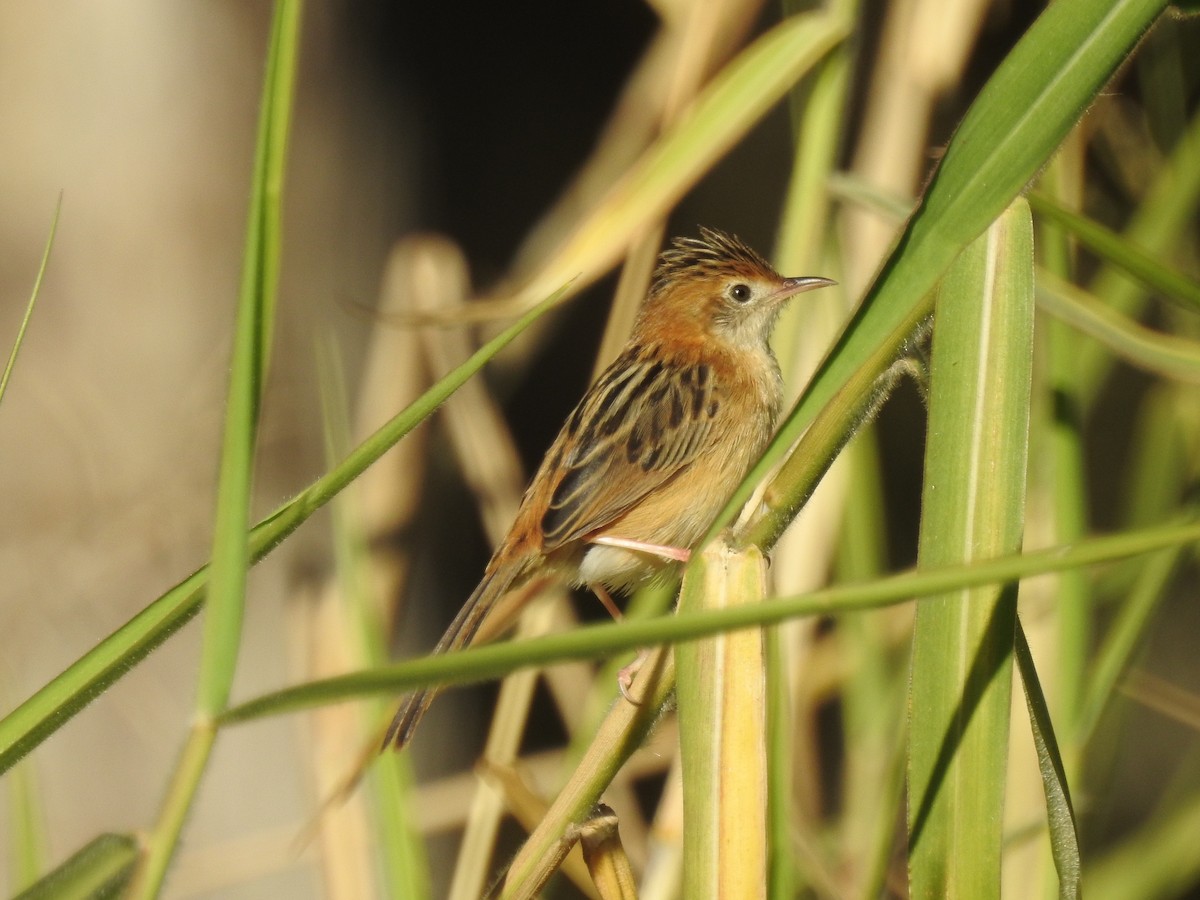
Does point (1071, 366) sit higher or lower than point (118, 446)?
higher

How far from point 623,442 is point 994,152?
1756mm

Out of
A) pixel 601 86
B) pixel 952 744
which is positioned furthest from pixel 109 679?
pixel 601 86

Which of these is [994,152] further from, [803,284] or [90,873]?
[803,284]

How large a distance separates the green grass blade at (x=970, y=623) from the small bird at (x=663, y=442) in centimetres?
134

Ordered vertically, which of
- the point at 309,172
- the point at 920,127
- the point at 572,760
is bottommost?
the point at 572,760

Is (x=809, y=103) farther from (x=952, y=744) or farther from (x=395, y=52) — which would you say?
(x=395, y=52)

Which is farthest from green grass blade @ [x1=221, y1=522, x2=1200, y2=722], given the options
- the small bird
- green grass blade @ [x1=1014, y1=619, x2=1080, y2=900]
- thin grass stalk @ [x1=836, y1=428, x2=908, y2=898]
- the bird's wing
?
the bird's wing

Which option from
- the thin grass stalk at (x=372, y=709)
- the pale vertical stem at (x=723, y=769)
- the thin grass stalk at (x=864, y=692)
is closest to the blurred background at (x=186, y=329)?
the thin grass stalk at (x=864, y=692)

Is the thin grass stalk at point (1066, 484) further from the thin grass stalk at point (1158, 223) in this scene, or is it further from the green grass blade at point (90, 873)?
the green grass blade at point (90, 873)

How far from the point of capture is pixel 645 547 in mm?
2826

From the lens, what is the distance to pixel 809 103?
2195 mm

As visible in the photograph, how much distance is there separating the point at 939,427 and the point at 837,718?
4.44 meters

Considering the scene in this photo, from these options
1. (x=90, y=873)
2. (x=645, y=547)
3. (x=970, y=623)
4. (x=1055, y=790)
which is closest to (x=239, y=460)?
(x=90, y=873)

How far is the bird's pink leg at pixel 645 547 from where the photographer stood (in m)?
2.79
